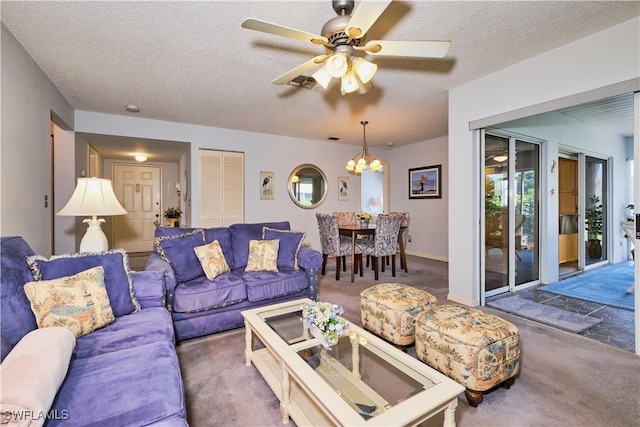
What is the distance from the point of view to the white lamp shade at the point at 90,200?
2.33 metres

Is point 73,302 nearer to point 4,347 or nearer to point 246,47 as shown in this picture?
point 4,347

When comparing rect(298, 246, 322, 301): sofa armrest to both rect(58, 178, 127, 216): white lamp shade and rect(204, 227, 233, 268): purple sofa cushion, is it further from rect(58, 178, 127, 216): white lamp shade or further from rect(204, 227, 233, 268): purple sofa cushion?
rect(58, 178, 127, 216): white lamp shade

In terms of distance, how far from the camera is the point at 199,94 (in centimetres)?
345

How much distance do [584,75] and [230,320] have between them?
3.60m

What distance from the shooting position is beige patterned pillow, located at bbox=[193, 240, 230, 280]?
108 inches

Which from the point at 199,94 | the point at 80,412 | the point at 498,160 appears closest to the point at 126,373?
the point at 80,412

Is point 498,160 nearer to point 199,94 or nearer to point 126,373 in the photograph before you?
point 199,94

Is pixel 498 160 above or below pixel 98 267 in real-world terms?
above

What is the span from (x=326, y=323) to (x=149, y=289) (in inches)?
51.5

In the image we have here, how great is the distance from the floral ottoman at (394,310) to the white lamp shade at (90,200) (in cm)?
229

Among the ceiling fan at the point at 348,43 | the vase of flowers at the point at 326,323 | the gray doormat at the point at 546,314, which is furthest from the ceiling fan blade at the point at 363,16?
the gray doormat at the point at 546,314

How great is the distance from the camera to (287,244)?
329 centimetres

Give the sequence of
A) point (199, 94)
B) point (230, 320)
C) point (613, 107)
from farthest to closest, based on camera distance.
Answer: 1. point (613, 107)
2. point (199, 94)
3. point (230, 320)

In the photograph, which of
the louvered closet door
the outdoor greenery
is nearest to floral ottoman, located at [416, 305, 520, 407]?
the louvered closet door
